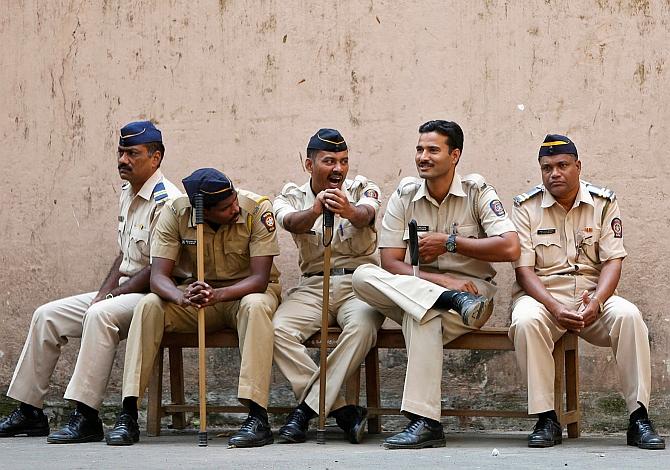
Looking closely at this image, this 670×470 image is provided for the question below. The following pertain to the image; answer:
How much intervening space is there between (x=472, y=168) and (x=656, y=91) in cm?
105

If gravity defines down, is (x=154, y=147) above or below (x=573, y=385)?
above

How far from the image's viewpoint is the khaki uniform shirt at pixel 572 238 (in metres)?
5.66

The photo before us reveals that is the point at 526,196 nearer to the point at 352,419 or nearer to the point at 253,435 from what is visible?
the point at 352,419

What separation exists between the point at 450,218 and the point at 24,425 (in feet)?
7.76

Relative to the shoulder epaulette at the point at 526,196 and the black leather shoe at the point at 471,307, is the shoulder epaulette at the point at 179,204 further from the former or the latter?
the shoulder epaulette at the point at 526,196

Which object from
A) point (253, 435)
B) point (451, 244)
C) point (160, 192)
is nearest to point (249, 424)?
point (253, 435)

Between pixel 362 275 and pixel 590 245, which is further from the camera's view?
pixel 590 245

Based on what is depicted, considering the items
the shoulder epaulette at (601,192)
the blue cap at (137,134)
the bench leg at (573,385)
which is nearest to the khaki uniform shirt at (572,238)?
the shoulder epaulette at (601,192)

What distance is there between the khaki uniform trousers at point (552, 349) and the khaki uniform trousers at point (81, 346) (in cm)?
190

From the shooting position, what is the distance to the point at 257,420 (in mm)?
5355

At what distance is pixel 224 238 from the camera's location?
5.76 meters

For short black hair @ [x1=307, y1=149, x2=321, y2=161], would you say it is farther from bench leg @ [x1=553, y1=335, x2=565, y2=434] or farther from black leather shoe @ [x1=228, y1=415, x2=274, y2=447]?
bench leg @ [x1=553, y1=335, x2=565, y2=434]

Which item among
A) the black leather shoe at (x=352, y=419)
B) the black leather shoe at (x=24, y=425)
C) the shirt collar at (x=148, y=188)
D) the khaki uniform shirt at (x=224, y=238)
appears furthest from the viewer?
the shirt collar at (x=148, y=188)

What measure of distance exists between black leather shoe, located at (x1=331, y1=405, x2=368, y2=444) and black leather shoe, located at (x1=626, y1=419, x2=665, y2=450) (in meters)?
1.22
